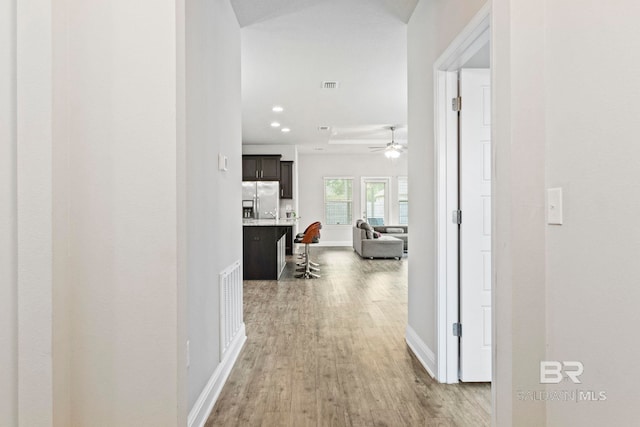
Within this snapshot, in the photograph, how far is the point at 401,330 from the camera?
12.3 ft

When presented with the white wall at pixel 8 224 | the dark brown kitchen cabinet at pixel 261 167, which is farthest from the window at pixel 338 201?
the white wall at pixel 8 224

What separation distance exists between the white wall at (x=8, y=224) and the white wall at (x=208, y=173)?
0.76 meters

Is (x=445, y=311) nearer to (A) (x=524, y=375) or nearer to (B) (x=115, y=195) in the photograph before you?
(A) (x=524, y=375)

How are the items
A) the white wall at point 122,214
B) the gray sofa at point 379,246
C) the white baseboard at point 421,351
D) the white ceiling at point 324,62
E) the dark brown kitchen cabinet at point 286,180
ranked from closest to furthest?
the white wall at point 122,214, the white baseboard at point 421,351, the white ceiling at point 324,62, the gray sofa at point 379,246, the dark brown kitchen cabinet at point 286,180

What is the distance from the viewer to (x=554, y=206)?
1.41 metres

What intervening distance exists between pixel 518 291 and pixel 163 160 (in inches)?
53.7

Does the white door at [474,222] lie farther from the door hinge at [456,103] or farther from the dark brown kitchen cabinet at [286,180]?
the dark brown kitchen cabinet at [286,180]

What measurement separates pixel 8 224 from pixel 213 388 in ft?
5.12

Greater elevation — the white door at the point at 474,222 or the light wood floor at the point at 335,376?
the white door at the point at 474,222

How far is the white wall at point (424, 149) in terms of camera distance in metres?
2.63

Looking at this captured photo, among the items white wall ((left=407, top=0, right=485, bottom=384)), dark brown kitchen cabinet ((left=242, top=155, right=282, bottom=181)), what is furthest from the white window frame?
white wall ((left=407, top=0, right=485, bottom=384))

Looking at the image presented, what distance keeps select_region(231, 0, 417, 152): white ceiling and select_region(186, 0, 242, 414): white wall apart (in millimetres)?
604

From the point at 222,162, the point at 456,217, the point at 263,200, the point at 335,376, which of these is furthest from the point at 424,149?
the point at 263,200

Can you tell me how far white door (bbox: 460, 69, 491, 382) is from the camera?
2.56m
